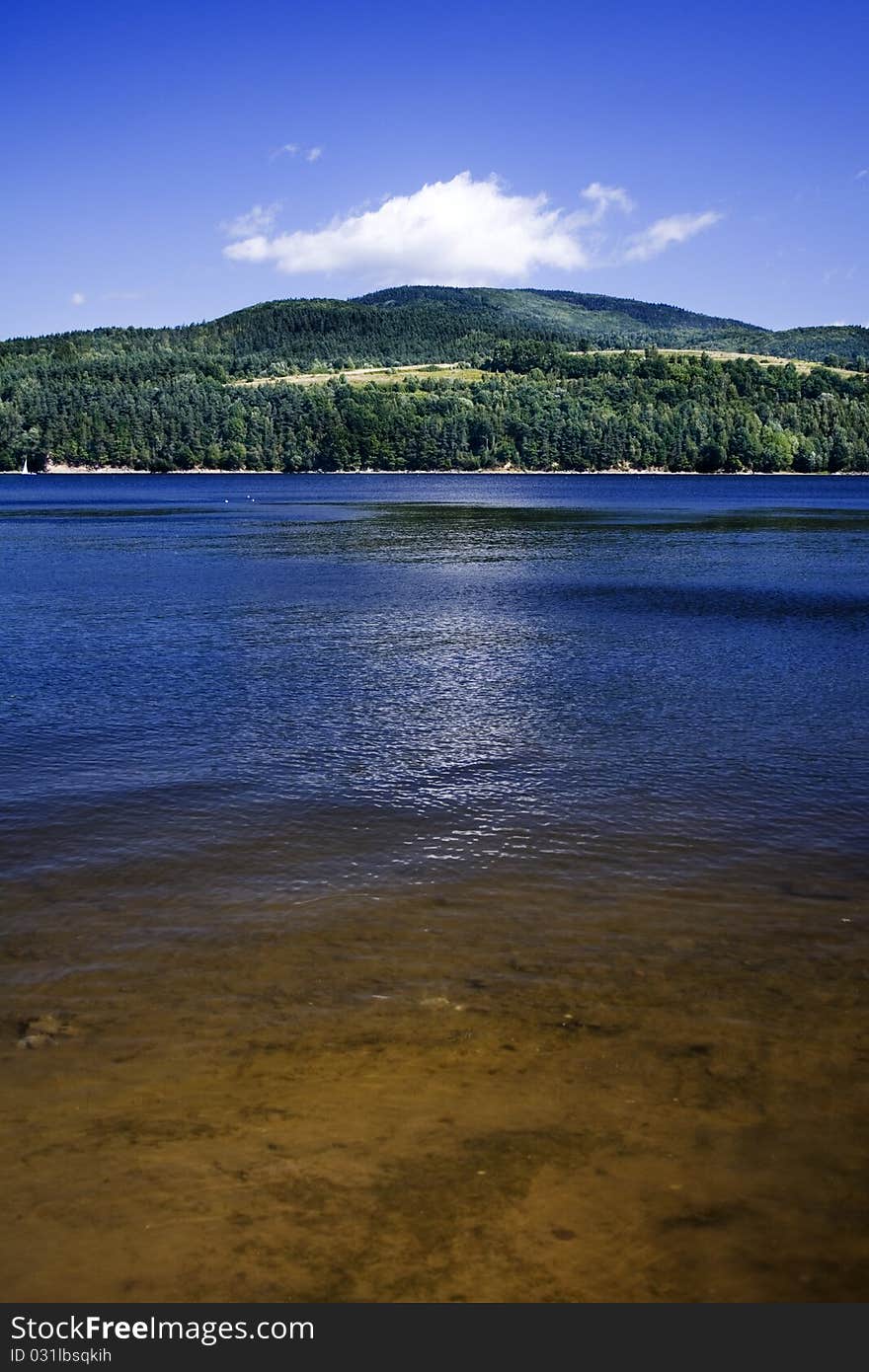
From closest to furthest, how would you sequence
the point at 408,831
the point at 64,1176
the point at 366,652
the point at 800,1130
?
the point at 64,1176
the point at 800,1130
the point at 408,831
the point at 366,652

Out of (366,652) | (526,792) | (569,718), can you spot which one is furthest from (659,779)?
(366,652)

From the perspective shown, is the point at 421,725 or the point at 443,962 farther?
the point at 421,725

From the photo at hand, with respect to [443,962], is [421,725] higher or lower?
higher

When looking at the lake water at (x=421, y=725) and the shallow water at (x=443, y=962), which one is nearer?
the shallow water at (x=443, y=962)

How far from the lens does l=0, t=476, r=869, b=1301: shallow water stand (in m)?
6.78

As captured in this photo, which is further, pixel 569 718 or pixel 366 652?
pixel 366 652

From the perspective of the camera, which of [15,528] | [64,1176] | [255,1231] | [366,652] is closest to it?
[255,1231]

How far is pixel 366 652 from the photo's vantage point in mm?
27578

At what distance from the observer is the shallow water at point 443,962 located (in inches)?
267

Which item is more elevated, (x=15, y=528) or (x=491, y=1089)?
(x=15, y=528)

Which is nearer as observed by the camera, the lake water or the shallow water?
the shallow water

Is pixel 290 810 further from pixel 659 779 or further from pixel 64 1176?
pixel 64 1176

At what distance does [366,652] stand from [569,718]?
326 inches

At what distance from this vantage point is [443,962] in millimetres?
10438
